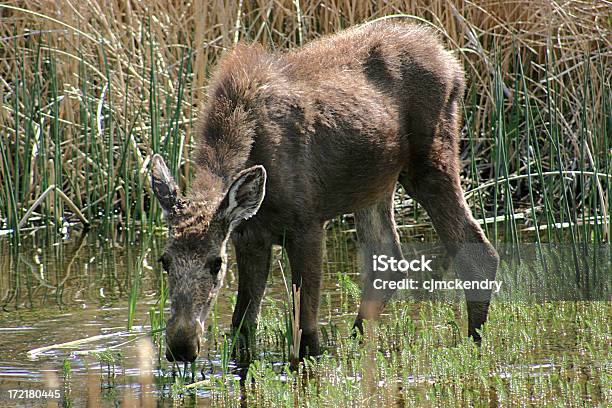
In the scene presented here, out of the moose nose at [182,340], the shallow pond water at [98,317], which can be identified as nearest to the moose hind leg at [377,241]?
the shallow pond water at [98,317]

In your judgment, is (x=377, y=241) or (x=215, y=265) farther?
(x=377, y=241)

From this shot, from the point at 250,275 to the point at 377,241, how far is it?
127 cm

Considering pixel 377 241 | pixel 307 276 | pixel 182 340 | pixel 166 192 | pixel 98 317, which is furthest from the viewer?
pixel 377 241

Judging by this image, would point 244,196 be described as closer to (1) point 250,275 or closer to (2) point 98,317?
(1) point 250,275

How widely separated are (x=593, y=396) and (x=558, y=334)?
128cm

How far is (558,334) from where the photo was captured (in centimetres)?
664

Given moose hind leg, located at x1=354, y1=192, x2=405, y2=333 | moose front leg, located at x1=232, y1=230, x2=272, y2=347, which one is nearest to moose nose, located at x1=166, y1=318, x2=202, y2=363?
moose front leg, located at x1=232, y1=230, x2=272, y2=347

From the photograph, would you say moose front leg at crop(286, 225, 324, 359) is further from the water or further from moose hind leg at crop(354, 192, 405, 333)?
moose hind leg at crop(354, 192, 405, 333)

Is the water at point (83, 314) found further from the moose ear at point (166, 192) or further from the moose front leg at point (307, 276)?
the moose ear at point (166, 192)

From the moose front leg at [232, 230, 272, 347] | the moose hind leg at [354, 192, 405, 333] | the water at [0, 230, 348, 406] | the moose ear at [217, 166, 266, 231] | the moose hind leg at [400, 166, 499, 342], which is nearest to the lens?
the moose ear at [217, 166, 266, 231]

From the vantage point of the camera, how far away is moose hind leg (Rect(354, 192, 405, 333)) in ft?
24.1

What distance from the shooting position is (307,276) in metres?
6.38

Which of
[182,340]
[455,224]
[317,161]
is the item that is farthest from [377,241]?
[182,340]

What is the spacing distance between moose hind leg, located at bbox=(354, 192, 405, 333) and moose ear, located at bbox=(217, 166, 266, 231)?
175cm
